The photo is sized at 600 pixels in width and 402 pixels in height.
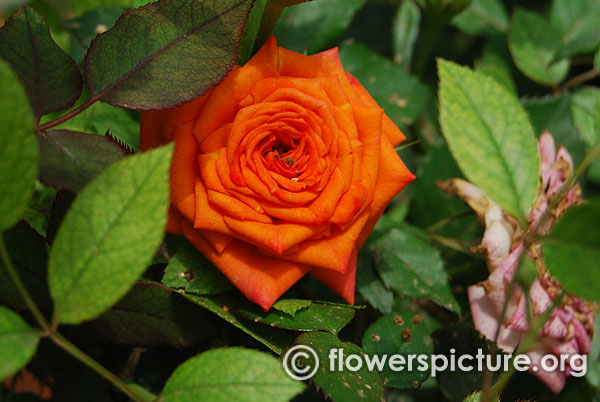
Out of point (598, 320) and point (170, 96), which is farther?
point (598, 320)

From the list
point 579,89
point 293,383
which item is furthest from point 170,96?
point 579,89

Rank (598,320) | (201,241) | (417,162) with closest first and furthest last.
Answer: (201,241) < (598,320) < (417,162)

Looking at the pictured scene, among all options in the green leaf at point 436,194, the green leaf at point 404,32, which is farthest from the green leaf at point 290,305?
the green leaf at point 404,32

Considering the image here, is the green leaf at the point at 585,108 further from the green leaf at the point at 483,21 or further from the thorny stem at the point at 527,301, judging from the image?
the thorny stem at the point at 527,301

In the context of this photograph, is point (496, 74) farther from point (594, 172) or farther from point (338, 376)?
point (338, 376)

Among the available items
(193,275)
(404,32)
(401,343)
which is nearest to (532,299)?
(401,343)

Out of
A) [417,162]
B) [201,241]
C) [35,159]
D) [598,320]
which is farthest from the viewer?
[417,162]

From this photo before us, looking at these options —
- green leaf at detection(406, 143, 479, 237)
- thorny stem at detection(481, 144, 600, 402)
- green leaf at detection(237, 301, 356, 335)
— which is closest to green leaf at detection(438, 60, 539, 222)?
thorny stem at detection(481, 144, 600, 402)

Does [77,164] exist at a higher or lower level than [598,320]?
higher

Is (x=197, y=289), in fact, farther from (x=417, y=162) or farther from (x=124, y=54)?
(x=417, y=162)
